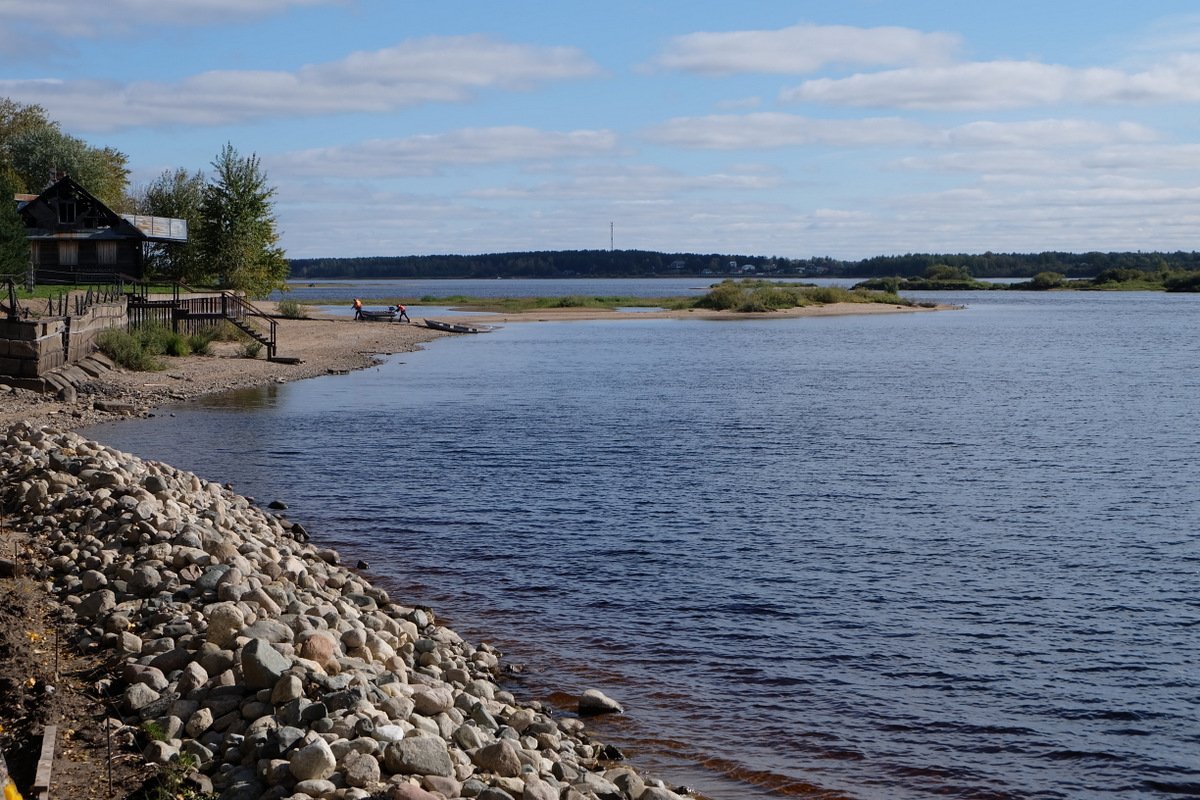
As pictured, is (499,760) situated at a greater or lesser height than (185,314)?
lesser

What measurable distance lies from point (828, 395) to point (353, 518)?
25.0 meters

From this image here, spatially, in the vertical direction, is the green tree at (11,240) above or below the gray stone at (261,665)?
above

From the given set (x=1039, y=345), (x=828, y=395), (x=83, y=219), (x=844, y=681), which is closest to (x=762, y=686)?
(x=844, y=681)

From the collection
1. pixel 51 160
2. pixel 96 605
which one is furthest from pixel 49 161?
pixel 96 605

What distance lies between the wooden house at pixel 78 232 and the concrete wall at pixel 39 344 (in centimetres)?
2514

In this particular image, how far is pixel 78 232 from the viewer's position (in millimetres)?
59094

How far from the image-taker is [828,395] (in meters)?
42.3

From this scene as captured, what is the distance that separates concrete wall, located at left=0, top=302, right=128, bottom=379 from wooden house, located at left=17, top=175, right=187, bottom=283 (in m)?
25.1

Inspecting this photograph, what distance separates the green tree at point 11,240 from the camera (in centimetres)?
4488

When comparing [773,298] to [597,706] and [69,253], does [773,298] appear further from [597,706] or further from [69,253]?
[597,706]

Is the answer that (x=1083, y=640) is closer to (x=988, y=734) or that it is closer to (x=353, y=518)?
(x=988, y=734)

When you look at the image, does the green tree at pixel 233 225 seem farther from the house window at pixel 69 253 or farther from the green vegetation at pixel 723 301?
the green vegetation at pixel 723 301

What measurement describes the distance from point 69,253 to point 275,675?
56.7 meters

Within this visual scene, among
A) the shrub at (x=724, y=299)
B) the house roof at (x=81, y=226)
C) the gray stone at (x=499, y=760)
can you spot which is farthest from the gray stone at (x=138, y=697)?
the shrub at (x=724, y=299)
